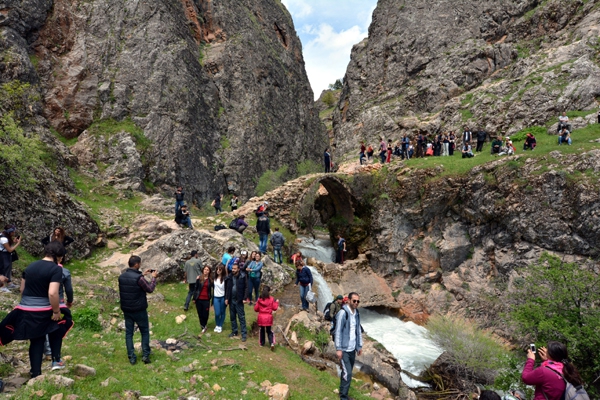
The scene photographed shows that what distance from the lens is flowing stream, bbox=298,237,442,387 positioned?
719 inches

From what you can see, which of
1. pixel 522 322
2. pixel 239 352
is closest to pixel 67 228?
pixel 239 352

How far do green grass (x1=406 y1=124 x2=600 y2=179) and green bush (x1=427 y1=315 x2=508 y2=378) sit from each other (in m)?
12.1

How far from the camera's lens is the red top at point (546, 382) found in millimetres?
4699

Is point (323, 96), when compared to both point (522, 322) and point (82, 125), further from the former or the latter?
point (522, 322)

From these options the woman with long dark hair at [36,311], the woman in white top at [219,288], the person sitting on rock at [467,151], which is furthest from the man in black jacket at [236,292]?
the person sitting on rock at [467,151]

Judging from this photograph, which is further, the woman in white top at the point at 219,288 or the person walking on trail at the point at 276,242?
the person walking on trail at the point at 276,242

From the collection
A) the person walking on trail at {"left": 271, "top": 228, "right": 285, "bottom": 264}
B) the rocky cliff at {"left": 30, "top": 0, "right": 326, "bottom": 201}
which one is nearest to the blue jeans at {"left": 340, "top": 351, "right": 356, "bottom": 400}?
the person walking on trail at {"left": 271, "top": 228, "right": 285, "bottom": 264}

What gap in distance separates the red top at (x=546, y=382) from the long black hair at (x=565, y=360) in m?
0.12

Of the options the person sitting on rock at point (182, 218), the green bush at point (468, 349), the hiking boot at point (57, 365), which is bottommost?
the green bush at point (468, 349)

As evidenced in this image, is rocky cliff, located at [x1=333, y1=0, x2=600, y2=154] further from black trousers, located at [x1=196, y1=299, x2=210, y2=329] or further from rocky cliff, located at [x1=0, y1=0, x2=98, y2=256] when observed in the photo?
rocky cliff, located at [x1=0, y1=0, x2=98, y2=256]

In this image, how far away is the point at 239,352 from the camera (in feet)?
29.5

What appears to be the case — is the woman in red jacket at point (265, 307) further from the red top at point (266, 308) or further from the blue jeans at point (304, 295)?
the blue jeans at point (304, 295)

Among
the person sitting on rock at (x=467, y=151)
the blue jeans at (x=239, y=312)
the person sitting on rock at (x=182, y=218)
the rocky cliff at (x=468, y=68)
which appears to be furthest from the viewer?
the rocky cliff at (x=468, y=68)

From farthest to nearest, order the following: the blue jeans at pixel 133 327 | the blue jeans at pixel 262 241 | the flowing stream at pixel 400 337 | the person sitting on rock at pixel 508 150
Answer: the person sitting on rock at pixel 508 150
the blue jeans at pixel 262 241
the flowing stream at pixel 400 337
the blue jeans at pixel 133 327
